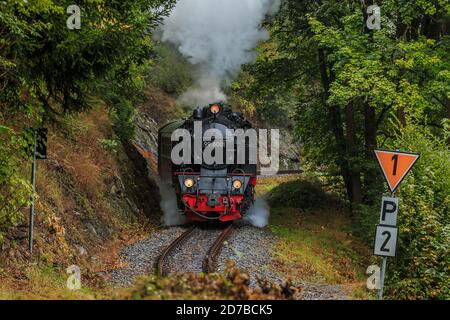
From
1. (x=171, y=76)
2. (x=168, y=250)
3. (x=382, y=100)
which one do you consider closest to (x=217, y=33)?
(x=382, y=100)

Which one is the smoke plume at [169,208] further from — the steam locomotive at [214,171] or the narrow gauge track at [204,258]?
the narrow gauge track at [204,258]

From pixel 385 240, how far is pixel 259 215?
1212 cm

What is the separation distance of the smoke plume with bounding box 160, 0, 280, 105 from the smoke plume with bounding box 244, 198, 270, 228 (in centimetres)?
508

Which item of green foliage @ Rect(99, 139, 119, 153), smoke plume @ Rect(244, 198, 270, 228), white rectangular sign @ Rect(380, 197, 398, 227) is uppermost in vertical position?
green foliage @ Rect(99, 139, 119, 153)

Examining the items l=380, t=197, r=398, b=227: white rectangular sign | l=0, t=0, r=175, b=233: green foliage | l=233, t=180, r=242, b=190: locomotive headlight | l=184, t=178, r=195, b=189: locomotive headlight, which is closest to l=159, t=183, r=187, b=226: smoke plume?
l=184, t=178, r=195, b=189: locomotive headlight

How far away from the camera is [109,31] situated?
973 centimetres

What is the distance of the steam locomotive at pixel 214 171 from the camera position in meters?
17.2

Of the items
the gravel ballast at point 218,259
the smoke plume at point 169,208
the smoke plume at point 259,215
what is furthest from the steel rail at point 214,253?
the smoke plume at point 169,208

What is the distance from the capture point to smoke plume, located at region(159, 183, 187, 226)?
19.6 m

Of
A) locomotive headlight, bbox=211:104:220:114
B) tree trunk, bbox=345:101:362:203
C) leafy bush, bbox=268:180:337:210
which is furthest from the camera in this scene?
leafy bush, bbox=268:180:337:210

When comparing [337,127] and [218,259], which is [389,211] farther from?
[337,127]

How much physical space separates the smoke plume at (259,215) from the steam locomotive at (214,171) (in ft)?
3.23

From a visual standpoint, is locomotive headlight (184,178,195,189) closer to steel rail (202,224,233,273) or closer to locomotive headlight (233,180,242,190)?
locomotive headlight (233,180,242,190)

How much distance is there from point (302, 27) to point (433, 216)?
10183 millimetres
